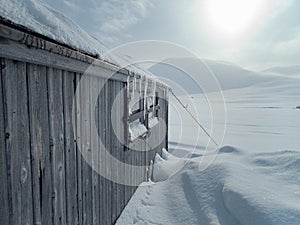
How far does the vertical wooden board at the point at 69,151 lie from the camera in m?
1.58

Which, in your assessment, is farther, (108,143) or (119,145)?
(119,145)

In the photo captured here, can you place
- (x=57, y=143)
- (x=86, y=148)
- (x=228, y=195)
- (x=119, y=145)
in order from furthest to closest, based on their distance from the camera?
(x=119, y=145)
(x=228, y=195)
(x=86, y=148)
(x=57, y=143)

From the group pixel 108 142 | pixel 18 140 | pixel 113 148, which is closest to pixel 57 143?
pixel 18 140

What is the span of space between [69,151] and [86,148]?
29cm

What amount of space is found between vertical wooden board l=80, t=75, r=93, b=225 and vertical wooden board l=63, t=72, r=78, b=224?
162 mm

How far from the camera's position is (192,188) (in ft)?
10.8

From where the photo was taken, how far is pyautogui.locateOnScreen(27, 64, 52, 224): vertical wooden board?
1223 mm

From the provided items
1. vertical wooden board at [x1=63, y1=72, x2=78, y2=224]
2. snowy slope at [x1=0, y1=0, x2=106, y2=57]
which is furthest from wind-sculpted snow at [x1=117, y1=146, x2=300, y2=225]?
snowy slope at [x1=0, y1=0, x2=106, y2=57]

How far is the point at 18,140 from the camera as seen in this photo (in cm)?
113

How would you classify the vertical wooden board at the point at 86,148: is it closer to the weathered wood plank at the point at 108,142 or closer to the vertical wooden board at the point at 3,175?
the weathered wood plank at the point at 108,142

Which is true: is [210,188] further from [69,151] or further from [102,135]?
[69,151]

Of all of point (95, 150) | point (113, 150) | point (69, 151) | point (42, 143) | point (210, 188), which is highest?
point (42, 143)

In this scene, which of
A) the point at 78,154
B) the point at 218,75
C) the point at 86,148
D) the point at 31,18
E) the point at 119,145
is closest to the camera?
the point at 31,18

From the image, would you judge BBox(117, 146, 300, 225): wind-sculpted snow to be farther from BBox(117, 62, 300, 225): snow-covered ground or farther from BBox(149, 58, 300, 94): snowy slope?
BBox(149, 58, 300, 94): snowy slope
